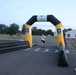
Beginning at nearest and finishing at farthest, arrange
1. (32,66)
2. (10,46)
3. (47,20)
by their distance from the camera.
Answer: (32,66) → (10,46) → (47,20)

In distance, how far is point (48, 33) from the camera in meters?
156

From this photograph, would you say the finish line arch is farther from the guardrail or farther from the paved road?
the paved road

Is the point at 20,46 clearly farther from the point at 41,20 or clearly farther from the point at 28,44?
the point at 41,20

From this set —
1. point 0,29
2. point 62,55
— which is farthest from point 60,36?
point 0,29

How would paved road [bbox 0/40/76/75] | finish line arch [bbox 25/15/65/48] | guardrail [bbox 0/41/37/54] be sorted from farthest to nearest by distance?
finish line arch [bbox 25/15/65/48] < guardrail [bbox 0/41/37/54] < paved road [bbox 0/40/76/75]

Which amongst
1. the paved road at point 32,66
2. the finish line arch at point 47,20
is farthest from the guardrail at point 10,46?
the finish line arch at point 47,20

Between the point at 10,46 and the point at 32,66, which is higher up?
the point at 10,46

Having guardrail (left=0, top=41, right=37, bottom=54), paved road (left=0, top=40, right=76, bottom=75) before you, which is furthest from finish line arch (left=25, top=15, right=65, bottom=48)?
paved road (left=0, top=40, right=76, bottom=75)

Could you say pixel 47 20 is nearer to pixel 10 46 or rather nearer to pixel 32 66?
Result: pixel 10 46

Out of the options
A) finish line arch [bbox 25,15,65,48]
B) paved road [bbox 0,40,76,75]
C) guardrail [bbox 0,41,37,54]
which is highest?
finish line arch [bbox 25,15,65,48]

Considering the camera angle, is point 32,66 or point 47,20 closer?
point 32,66

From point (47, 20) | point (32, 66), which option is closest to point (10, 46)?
point (32, 66)

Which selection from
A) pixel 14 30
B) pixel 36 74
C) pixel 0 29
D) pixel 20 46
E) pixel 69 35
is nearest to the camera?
pixel 36 74

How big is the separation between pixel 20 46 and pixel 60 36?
17.8 ft
